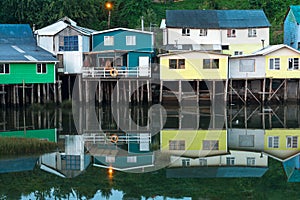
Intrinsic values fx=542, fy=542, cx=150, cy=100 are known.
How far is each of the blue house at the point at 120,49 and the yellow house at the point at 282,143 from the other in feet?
47.9

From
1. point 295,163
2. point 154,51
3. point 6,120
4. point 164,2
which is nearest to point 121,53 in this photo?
point 154,51

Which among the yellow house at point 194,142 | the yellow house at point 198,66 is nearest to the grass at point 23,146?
the yellow house at point 194,142

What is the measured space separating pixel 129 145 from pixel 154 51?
1854cm

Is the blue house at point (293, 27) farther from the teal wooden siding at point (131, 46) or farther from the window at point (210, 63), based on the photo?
the teal wooden siding at point (131, 46)

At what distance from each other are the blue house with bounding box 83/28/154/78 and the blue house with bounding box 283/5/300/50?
12164 millimetres

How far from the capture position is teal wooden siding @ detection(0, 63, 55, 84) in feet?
123

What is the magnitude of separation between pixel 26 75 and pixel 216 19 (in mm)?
15980

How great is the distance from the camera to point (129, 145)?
2355 cm

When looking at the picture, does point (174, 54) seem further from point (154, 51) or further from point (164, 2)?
point (164, 2)

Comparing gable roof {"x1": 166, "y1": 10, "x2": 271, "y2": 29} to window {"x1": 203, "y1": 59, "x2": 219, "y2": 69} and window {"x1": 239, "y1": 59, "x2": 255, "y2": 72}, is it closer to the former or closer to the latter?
window {"x1": 239, "y1": 59, "x2": 255, "y2": 72}

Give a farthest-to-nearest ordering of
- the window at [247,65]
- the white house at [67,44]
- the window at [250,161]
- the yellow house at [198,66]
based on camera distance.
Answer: the white house at [67,44], the window at [247,65], the yellow house at [198,66], the window at [250,161]

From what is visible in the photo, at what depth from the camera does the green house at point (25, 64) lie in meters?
37.2

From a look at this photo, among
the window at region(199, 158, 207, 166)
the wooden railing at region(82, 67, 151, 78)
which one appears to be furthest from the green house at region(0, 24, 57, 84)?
the window at region(199, 158, 207, 166)

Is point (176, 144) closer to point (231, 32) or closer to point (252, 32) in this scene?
point (231, 32)
